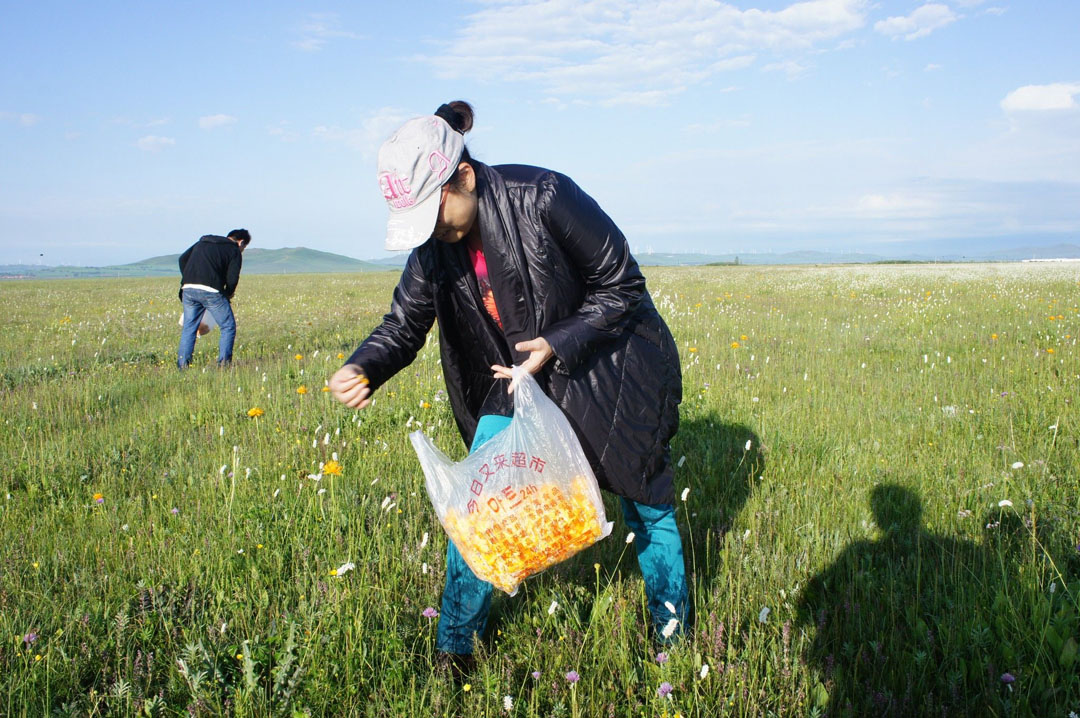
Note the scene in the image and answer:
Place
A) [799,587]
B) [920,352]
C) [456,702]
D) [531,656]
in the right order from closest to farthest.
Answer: [456,702] < [531,656] < [799,587] < [920,352]

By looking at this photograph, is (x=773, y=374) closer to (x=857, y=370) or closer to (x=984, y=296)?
(x=857, y=370)

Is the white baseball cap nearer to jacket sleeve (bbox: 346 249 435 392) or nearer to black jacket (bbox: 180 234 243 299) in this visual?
jacket sleeve (bbox: 346 249 435 392)

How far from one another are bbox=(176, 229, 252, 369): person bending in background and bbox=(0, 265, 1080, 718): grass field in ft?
9.68

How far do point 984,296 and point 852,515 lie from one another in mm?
14534

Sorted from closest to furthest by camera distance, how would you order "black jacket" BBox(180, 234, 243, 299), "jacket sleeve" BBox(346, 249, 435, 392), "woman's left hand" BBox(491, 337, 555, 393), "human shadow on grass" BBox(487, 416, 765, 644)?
"woman's left hand" BBox(491, 337, 555, 393) < "jacket sleeve" BBox(346, 249, 435, 392) < "human shadow on grass" BBox(487, 416, 765, 644) < "black jacket" BBox(180, 234, 243, 299)

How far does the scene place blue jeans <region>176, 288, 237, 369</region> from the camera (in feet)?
29.8

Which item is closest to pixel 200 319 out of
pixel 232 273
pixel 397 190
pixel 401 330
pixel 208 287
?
pixel 208 287

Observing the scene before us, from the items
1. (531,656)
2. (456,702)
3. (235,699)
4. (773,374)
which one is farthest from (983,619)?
(773,374)

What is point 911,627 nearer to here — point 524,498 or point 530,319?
point 524,498

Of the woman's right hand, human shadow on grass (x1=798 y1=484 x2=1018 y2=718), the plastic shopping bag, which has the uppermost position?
the woman's right hand

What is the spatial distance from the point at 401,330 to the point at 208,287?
7341 millimetres

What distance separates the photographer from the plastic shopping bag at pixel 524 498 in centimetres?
226

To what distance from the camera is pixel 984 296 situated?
1547 centimetres

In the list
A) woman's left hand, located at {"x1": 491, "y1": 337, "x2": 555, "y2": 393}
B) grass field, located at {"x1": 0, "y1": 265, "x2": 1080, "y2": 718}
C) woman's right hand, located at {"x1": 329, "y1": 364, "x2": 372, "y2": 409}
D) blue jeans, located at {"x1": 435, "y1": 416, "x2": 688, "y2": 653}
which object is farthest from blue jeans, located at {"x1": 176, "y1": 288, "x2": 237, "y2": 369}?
woman's left hand, located at {"x1": 491, "y1": 337, "x2": 555, "y2": 393}
